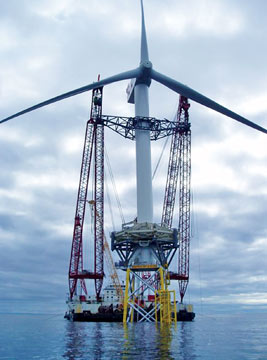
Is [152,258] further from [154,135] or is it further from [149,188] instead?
[154,135]

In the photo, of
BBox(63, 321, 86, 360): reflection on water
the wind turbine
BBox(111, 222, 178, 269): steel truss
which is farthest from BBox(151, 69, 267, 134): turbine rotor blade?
BBox(63, 321, 86, 360): reflection on water

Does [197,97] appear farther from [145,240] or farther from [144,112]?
[145,240]

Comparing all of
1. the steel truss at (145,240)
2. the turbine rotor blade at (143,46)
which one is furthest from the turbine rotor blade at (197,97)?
the steel truss at (145,240)

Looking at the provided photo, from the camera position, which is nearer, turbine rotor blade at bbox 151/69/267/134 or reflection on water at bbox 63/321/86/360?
reflection on water at bbox 63/321/86/360

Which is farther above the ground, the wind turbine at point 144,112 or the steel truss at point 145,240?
the wind turbine at point 144,112

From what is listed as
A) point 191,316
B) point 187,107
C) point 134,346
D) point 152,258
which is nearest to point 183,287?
point 191,316

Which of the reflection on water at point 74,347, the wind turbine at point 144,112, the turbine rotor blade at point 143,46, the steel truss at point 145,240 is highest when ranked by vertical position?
the turbine rotor blade at point 143,46

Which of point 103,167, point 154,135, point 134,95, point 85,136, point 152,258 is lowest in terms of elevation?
point 152,258

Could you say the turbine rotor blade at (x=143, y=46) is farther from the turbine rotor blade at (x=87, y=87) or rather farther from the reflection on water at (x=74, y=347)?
the reflection on water at (x=74, y=347)

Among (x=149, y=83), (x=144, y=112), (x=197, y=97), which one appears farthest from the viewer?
(x=149, y=83)

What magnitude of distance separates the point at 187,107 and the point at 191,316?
79036mm

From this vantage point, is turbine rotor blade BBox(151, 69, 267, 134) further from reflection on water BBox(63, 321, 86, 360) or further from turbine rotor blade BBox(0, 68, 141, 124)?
reflection on water BBox(63, 321, 86, 360)

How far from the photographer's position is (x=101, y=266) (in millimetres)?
158625

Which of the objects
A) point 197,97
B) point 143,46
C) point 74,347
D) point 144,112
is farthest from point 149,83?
point 74,347
